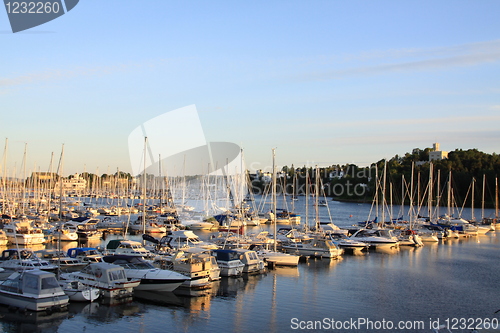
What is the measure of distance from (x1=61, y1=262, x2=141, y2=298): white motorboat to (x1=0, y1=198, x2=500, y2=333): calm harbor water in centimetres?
66

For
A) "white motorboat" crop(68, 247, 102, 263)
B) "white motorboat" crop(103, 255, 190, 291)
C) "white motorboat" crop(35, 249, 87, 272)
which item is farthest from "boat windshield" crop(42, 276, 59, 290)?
"white motorboat" crop(68, 247, 102, 263)

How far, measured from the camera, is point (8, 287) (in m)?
20.2

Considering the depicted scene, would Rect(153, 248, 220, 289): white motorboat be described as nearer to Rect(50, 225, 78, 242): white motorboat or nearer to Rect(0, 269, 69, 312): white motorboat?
Rect(0, 269, 69, 312): white motorboat

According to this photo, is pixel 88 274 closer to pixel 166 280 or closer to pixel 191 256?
pixel 166 280

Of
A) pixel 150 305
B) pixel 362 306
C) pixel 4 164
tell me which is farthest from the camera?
pixel 4 164

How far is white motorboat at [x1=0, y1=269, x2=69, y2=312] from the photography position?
63.4 feet

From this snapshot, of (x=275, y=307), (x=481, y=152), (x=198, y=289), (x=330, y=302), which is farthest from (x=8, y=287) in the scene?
(x=481, y=152)

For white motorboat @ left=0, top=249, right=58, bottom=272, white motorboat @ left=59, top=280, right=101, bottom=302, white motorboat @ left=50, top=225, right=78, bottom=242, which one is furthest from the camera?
white motorboat @ left=50, top=225, right=78, bottom=242

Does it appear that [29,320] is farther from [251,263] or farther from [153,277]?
[251,263]

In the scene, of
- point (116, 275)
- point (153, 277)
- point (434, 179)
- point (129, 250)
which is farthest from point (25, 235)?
point (434, 179)

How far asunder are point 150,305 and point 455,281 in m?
20.2

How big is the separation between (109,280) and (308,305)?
373 inches

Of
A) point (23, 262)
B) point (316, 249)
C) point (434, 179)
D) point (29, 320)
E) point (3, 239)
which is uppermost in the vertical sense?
point (434, 179)

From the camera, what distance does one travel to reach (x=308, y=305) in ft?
76.4
